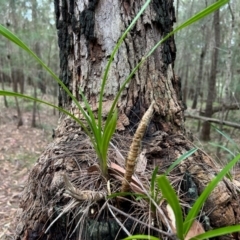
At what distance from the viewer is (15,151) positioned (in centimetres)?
708

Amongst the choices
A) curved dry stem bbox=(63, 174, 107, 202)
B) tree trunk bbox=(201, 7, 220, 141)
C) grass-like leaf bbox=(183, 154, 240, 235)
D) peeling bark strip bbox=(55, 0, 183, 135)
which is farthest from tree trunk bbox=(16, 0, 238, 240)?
tree trunk bbox=(201, 7, 220, 141)

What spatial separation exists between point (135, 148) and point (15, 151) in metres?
6.82

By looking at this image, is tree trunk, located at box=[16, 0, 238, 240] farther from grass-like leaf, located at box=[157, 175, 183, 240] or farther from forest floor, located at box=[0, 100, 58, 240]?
forest floor, located at box=[0, 100, 58, 240]

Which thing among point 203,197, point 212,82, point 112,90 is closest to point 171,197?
point 203,197

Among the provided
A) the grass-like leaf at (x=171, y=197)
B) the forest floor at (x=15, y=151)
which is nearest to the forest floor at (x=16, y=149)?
the forest floor at (x=15, y=151)

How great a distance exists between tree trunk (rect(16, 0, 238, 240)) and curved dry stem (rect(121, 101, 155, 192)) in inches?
8.6

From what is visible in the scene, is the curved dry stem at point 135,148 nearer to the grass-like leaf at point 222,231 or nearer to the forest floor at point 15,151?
the grass-like leaf at point 222,231

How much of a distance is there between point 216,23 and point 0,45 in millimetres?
8388

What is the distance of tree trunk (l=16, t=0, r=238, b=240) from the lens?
3.98 ft

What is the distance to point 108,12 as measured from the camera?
4.87 feet

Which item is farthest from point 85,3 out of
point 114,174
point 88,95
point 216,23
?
point 216,23

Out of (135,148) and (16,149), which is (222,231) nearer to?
(135,148)

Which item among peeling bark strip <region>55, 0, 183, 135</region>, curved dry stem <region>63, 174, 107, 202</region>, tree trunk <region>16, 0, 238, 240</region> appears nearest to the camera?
curved dry stem <region>63, 174, 107, 202</region>

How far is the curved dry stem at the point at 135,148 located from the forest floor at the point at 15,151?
3.58 ft
